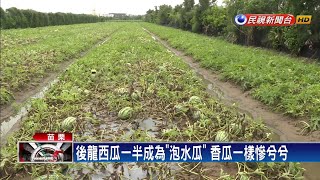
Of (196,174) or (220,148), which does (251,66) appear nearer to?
(196,174)

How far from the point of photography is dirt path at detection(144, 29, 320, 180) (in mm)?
5119

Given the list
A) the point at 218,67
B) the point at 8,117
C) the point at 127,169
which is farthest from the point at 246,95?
the point at 8,117

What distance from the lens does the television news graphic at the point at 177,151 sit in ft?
8.91

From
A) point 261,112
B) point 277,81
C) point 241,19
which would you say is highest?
point 241,19

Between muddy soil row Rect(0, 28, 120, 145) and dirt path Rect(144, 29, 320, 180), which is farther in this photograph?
muddy soil row Rect(0, 28, 120, 145)

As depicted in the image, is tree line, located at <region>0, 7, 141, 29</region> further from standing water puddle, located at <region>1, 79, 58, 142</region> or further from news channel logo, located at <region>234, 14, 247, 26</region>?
standing water puddle, located at <region>1, 79, 58, 142</region>

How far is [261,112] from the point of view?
653cm

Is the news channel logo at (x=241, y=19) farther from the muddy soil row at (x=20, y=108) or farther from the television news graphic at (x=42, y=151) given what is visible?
the television news graphic at (x=42, y=151)

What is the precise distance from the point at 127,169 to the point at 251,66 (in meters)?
6.86

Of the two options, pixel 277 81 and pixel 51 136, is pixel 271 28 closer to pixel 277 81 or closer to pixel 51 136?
pixel 277 81

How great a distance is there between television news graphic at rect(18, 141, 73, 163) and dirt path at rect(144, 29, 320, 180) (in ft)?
9.66

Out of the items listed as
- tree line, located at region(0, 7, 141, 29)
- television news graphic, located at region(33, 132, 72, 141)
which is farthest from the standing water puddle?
tree line, located at region(0, 7, 141, 29)

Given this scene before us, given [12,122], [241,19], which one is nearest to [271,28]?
[241,19]

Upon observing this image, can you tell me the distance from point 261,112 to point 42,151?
4.89 meters
